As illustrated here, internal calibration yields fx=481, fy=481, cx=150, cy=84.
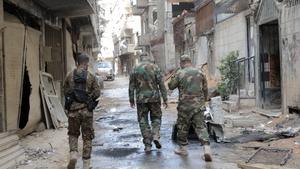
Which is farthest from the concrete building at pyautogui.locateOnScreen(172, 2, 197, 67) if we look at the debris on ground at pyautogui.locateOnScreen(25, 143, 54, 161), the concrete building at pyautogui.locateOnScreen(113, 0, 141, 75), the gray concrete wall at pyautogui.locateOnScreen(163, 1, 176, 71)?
the concrete building at pyautogui.locateOnScreen(113, 0, 141, 75)

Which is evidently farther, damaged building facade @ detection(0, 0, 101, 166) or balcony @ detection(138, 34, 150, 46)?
balcony @ detection(138, 34, 150, 46)

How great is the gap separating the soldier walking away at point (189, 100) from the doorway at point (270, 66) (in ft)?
21.3

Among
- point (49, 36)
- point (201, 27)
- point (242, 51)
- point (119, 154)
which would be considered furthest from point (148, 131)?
point (201, 27)

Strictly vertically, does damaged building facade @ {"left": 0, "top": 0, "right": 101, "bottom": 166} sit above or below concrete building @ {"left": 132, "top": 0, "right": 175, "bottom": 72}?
below

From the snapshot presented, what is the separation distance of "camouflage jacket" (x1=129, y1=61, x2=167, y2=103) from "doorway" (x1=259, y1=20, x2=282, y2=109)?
6189mm

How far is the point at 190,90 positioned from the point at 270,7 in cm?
600

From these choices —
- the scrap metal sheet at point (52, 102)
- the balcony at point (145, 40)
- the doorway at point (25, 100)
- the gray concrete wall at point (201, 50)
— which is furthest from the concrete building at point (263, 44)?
the balcony at point (145, 40)

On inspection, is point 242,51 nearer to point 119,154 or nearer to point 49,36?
point 49,36

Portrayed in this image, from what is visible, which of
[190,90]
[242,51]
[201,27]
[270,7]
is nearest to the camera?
[190,90]

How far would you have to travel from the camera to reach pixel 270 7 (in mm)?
13039

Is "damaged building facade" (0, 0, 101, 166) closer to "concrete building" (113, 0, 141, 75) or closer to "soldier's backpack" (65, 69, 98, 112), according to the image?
"soldier's backpack" (65, 69, 98, 112)

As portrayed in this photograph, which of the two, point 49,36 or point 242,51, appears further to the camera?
point 242,51

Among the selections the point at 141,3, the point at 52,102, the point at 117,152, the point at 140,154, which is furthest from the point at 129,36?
the point at 140,154

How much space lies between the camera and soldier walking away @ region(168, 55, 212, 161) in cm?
804
